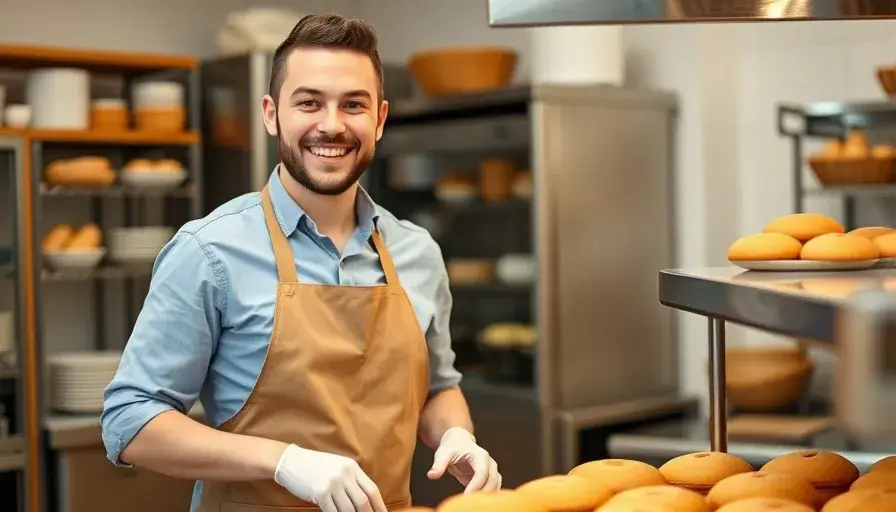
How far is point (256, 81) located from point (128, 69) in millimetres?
515

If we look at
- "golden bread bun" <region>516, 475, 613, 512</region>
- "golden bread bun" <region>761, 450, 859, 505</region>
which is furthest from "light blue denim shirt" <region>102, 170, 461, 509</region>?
"golden bread bun" <region>761, 450, 859, 505</region>

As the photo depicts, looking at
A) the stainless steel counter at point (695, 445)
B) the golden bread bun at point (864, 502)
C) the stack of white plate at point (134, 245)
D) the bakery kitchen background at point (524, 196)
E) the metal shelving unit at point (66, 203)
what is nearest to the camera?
the golden bread bun at point (864, 502)

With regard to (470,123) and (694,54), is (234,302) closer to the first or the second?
(470,123)

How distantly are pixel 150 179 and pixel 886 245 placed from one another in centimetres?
317

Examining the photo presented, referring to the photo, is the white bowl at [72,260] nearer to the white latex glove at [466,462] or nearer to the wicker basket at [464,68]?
the wicker basket at [464,68]

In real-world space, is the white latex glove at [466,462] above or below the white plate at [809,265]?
below

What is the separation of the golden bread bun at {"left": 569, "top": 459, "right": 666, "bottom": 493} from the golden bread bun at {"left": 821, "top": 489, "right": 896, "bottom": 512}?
236 mm

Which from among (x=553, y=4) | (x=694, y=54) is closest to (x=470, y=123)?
(x=694, y=54)

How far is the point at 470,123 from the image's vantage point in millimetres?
4152

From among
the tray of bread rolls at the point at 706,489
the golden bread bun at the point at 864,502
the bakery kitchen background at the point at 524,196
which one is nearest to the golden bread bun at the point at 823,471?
the tray of bread rolls at the point at 706,489

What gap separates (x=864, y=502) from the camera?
4.11 ft

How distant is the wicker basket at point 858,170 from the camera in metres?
3.40

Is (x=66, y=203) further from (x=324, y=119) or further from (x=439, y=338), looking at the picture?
(x=324, y=119)

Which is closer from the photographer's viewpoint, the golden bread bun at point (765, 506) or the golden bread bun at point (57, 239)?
the golden bread bun at point (765, 506)
